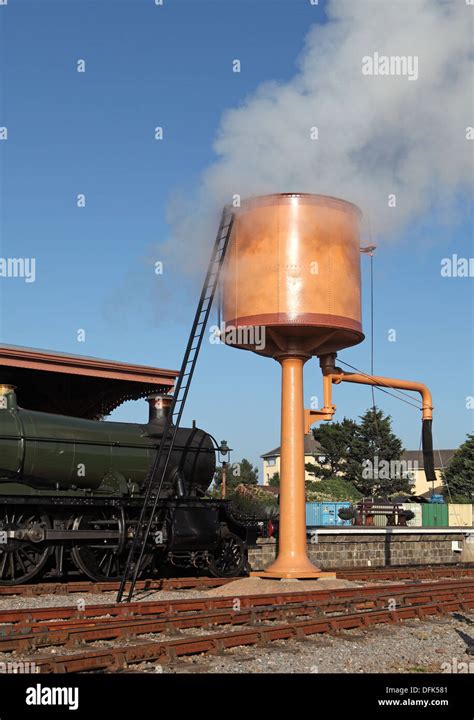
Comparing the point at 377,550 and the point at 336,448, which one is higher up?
the point at 336,448

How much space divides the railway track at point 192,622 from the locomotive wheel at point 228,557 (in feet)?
17.1

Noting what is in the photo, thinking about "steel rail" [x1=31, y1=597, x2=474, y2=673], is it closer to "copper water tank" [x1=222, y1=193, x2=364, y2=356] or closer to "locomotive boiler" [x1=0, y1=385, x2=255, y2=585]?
"copper water tank" [x1=222, y1=193, x2=364, y2=356]

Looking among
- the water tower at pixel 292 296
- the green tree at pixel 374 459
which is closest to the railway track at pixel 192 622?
the water tower at pixel 292 296

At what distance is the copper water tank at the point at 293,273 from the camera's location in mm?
17781

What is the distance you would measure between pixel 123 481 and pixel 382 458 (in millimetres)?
60006

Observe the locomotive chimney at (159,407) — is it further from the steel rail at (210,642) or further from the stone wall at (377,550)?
the steel rail at (210,642)

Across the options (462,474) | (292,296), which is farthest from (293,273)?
(462,474)

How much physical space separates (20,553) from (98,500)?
193 cm

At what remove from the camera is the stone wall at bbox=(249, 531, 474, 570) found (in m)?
23.0

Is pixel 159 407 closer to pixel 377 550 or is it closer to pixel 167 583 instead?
pixel 167 583

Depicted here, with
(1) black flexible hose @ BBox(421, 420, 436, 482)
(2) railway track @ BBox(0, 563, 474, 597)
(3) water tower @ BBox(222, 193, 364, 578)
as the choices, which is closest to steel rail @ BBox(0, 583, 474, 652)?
(3) water tower @ BBox(222, 193, 364, 578)

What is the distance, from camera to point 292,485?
18.2 metres
